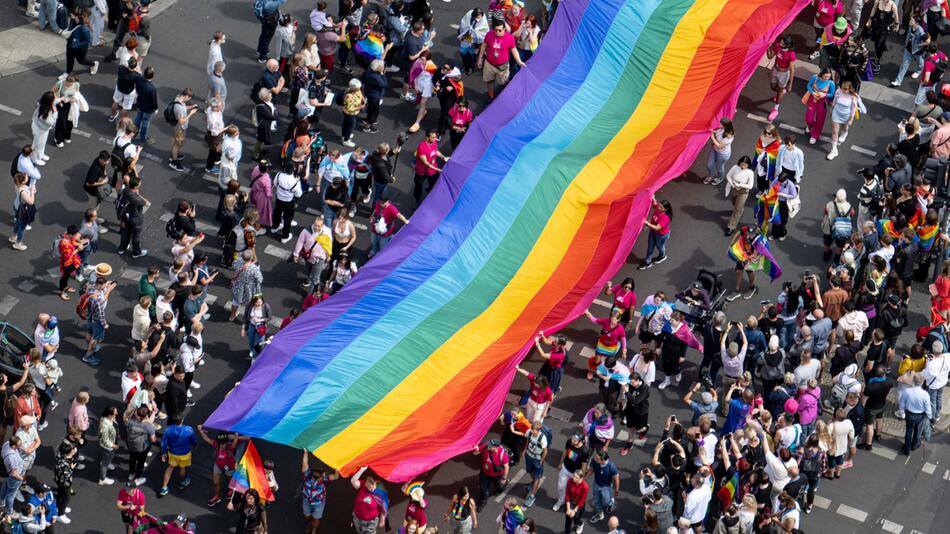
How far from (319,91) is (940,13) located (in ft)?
45.9

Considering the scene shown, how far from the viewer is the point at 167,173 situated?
120 feet

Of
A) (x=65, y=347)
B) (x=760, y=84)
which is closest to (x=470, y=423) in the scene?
(x=65, y=347)

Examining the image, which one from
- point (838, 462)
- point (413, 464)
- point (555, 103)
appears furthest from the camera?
point (555, 103)

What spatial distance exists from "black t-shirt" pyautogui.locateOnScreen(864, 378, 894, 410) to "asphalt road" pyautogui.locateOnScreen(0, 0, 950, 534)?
1.04 m

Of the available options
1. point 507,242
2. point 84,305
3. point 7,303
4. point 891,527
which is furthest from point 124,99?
point 891,527

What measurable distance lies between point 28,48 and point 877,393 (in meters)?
19.4

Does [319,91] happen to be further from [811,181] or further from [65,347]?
[811,181]

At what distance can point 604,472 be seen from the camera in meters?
30.1

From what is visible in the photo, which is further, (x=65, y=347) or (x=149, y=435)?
(x=65, y=347)

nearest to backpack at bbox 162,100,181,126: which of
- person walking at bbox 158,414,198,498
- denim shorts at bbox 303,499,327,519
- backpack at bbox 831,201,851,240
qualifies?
person walking at bbox 158,414,198,498

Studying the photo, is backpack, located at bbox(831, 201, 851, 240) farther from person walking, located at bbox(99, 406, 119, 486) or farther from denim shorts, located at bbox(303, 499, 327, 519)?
person walking, located at bbox(99, 406, 119, 486)

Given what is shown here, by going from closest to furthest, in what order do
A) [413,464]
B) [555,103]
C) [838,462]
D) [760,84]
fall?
[413,464] → [838,462] → [555,103] → [760,84]

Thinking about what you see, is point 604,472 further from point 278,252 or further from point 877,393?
point 278,252

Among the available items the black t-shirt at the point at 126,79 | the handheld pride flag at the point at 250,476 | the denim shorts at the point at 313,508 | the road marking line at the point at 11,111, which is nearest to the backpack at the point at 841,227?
the denim shorts at the point at 313,508
